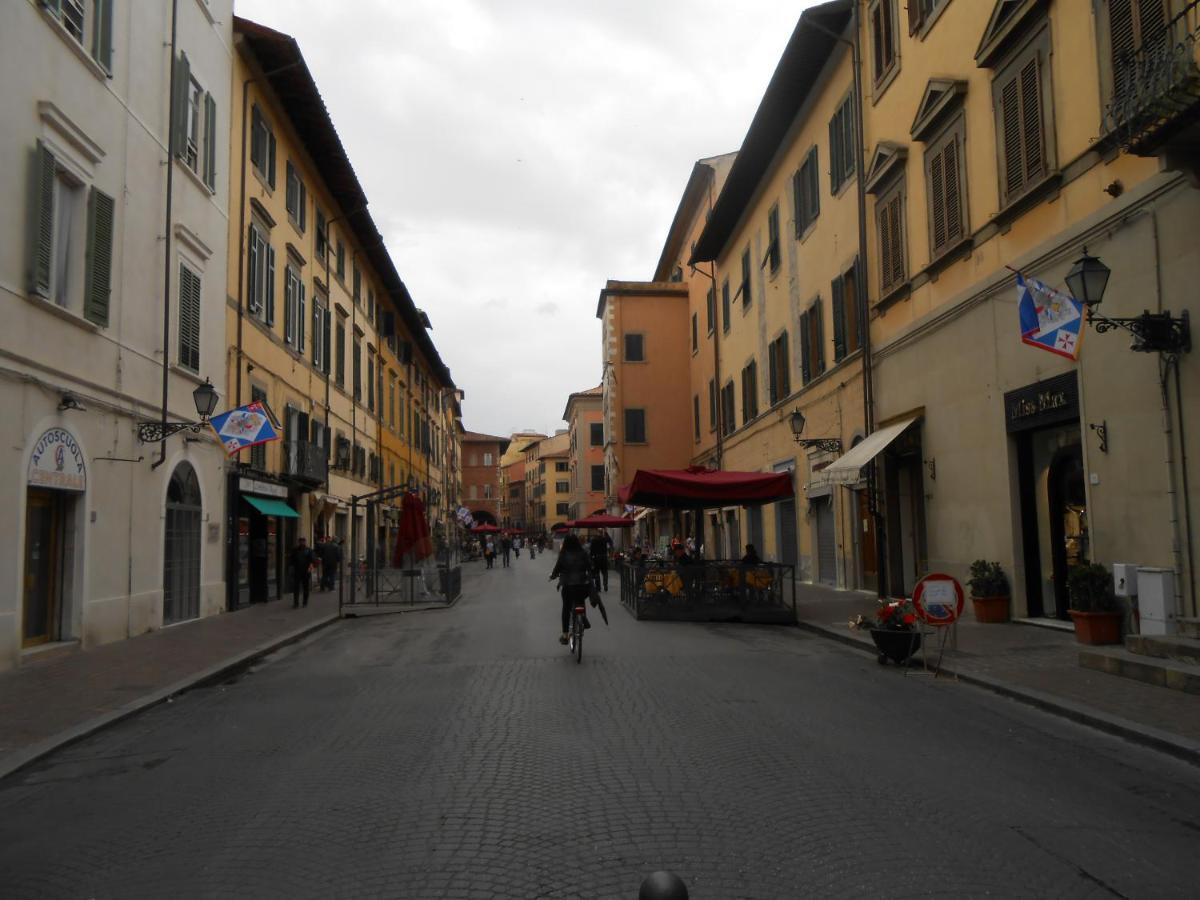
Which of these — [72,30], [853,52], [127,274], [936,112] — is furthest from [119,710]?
[853,52]

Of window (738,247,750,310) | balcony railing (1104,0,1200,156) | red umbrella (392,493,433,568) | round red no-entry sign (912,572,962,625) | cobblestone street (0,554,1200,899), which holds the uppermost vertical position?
window (738,247,750,310)

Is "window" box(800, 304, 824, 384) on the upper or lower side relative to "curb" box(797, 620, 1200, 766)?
upper

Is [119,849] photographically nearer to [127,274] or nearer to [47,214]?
[47,214]

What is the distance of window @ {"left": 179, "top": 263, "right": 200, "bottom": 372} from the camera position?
59.9 ft

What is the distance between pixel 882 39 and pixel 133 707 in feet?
56.0

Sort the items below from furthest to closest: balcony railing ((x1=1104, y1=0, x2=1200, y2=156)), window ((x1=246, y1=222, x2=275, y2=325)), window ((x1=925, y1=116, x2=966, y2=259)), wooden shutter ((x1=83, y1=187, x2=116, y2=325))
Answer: window ((x1=246, y1=222, x2=275, y2=325)) → window ((x1=925, y1=116, x2=966, y2=259)) → wooden shutter ((x1=83, y1=187, x2=116, y2=325)) → balcony railing ((x1=1104, y1=0, x2=1200, y2=156))

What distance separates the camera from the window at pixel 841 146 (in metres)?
21.2

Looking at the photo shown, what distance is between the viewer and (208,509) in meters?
20.1

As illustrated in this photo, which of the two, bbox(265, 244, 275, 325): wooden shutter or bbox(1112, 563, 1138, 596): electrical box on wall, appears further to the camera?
bbox(265, 244, 275, 325): wooden shutter

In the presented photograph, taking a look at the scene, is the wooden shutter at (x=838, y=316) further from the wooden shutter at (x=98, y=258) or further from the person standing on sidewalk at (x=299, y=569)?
the wooden shutter at (x=98, y=258)

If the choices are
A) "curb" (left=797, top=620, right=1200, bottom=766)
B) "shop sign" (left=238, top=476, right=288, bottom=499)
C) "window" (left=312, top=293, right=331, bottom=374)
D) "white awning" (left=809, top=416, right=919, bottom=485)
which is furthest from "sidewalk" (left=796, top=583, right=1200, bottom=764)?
"window" (left=312, top=293, right=331, bottom=374)

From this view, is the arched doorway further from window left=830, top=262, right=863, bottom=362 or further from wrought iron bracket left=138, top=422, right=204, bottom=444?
window left=830, top=262, right=863, bottom=362

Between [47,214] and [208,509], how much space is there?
8.23 meters

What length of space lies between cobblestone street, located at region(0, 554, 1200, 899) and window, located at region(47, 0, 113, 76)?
367 inches
